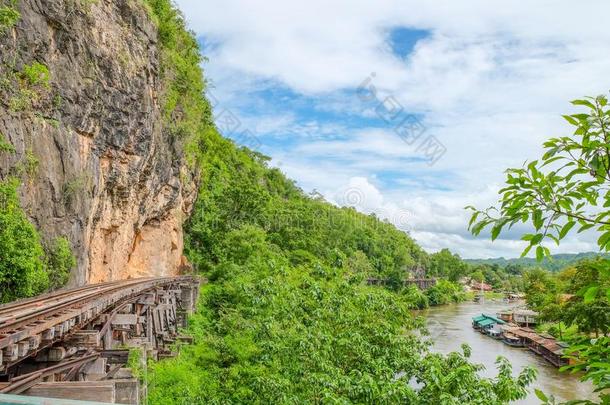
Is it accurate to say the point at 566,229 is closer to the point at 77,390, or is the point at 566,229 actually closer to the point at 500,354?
the point at 77,390

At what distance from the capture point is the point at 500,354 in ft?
119

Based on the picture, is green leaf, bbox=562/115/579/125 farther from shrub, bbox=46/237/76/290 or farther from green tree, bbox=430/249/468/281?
green tree, bbox=430/249/468/281

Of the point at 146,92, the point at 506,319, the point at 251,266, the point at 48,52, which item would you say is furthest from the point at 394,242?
the point at 48,52

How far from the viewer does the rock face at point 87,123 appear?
52.8 ft

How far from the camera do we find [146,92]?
24.5m

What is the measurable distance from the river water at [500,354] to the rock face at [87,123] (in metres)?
15.9

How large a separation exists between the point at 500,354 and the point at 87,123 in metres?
31.7

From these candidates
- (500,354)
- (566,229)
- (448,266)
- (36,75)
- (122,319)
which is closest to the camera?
(566,229)

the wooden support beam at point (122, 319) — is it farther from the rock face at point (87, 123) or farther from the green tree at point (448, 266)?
the green tree at point (448, 266)

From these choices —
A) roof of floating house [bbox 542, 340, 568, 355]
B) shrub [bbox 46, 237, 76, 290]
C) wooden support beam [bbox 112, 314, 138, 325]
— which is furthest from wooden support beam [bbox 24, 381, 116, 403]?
roof of floating house [bbox 542, 340, 568, 355]

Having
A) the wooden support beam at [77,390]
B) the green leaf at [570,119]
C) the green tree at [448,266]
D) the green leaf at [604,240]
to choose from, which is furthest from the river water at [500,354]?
the green tree at [448,266]

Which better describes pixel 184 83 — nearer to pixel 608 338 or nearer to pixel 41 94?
Result: pixel 41 94

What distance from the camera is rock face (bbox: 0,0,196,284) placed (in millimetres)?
16094

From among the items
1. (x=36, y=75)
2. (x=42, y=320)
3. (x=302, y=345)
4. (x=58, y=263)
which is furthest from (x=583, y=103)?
(x=36, y=75)
